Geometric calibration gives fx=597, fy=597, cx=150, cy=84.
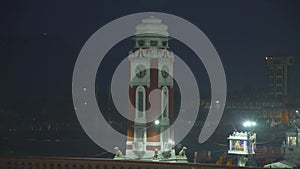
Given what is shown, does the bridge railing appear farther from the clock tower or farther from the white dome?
the white dome

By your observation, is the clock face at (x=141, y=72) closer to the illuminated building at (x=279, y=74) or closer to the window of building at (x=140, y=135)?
the window of building at (x=140, y=135)

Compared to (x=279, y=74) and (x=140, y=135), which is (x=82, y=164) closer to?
(x=140, y=135)

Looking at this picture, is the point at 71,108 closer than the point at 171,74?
No

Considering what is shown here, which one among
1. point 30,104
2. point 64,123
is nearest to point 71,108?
point 64,123

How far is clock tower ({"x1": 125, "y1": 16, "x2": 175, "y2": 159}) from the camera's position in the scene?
81.0 feet

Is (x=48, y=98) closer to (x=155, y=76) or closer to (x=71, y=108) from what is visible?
(x=71, y=108)

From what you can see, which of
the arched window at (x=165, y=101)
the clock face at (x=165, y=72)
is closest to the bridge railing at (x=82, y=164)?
the arched window at (x=165, y=101)

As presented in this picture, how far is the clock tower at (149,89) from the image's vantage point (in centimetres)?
2470

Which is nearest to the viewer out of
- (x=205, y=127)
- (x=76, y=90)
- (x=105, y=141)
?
(x=105, y=141)

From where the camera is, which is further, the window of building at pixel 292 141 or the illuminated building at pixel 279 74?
the illuminated building at pixel 279 74

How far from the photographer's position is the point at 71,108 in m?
82.6

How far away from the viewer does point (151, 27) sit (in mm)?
24766

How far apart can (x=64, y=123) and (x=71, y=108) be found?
229 cm

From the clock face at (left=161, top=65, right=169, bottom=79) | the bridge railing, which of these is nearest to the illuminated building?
the clock face at (left=161, top=65, right=169, bottom=79)
